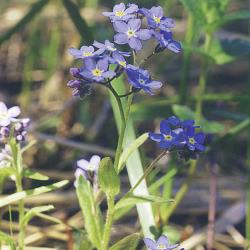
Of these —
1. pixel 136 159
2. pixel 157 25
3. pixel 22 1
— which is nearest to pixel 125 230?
pixel 136 159

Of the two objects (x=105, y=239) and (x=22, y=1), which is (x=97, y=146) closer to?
(x=105, y=239)

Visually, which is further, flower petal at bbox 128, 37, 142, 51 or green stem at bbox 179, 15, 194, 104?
green stem at bbox 179, 15, 194, 104

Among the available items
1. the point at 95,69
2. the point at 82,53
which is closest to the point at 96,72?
the point at 95,69

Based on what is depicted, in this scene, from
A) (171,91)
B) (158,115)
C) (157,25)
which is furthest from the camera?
(171,91)

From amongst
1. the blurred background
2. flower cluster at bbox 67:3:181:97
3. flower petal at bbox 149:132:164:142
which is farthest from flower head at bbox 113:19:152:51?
the blurred background

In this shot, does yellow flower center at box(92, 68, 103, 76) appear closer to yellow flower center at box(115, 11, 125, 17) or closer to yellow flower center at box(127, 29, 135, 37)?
yellow flower center at box(127, 29, 135, 37)

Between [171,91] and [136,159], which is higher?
[136,159]

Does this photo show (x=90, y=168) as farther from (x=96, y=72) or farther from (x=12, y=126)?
(x=96, y=72)
